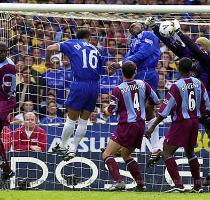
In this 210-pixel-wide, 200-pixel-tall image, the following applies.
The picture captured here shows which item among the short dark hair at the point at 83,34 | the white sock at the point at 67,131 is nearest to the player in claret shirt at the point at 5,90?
the white sock at the point at 67,131

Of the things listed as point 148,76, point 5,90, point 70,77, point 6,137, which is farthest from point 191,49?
point 6,137

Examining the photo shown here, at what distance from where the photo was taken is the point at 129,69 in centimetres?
1462

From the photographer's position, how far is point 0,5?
15.4m

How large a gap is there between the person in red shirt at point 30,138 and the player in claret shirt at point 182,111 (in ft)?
8.82

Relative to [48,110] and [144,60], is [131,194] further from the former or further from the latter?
[48,110]

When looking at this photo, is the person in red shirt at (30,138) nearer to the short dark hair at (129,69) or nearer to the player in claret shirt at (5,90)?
the player in claret shirt at (5,90)

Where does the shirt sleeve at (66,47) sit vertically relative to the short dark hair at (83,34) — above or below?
below

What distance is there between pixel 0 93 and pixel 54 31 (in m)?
3.09

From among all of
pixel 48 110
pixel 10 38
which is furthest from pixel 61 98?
pixel 10 38

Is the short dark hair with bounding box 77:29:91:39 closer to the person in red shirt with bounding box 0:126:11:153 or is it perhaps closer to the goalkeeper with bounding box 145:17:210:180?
the goalkeeper with bounding box 145:17:210:180

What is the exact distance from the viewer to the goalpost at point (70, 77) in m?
16.0

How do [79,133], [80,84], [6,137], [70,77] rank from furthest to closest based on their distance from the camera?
[70,77], [6,137], [79,133], [80,84]

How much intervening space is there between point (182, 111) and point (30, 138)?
3.33m

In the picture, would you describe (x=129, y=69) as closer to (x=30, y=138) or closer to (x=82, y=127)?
(x=82, y=127)
